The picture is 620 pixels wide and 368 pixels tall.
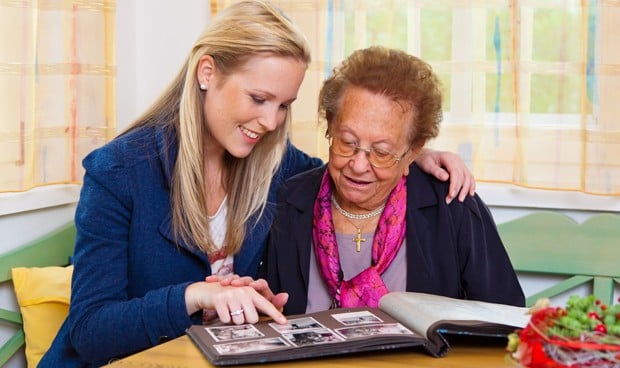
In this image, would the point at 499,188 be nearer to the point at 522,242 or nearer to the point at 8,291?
the point at 522,242

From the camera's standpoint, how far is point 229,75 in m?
1.88

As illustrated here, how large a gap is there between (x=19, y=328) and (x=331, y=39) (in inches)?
50.1

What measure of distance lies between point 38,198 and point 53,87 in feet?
1.05

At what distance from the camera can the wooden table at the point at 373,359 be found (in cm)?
138

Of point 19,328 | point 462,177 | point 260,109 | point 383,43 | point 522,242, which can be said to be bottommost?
point 19,328

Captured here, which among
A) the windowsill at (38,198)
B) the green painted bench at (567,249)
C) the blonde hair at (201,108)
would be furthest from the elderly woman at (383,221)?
the windowsill at (38,198)

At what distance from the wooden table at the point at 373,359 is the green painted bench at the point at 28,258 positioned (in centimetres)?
111

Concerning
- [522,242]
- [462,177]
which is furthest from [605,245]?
[462,177]

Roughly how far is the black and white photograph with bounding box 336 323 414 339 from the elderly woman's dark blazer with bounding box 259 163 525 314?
0.46 metres

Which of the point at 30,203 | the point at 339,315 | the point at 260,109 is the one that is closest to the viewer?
the point at 339,315

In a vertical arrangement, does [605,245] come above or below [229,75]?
below

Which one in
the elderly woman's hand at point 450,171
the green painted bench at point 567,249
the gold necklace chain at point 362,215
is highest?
the elderly woman's hand at point 450,171

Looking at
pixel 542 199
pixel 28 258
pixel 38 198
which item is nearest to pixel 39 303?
pixel 28 258

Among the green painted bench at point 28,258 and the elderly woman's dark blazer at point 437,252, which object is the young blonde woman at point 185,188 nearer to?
the elderly woman's dark blazer at point 437,252
